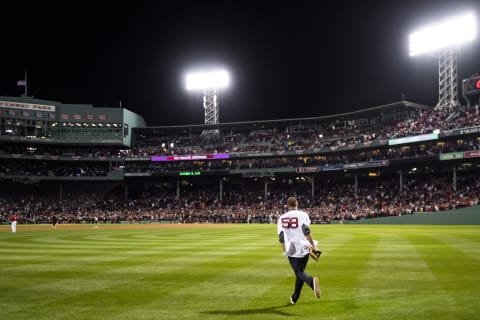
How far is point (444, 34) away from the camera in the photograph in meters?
57.1

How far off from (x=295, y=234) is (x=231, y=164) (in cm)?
6976

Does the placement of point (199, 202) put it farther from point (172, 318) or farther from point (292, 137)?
point (172, 318)

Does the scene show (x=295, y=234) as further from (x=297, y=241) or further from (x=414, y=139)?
(x=414, y=139)

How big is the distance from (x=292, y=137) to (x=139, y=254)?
63.9 metres

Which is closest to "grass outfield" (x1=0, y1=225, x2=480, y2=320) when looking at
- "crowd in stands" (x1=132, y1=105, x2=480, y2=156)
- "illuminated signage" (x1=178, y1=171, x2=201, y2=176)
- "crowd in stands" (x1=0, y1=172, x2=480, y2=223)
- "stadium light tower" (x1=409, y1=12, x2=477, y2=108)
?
"crowd in stands" (x1=0, y1=172, x2=480, y2=223)

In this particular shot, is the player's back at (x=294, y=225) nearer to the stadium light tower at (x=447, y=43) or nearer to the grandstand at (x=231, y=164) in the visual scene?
the grandstand at (x=231, y=164)

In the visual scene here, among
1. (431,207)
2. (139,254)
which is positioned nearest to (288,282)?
(139,254)

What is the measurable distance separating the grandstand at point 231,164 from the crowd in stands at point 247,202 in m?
0.19

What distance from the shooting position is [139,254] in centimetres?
1828

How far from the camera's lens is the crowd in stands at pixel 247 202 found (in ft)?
178

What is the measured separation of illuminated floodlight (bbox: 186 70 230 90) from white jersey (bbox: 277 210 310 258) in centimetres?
6917

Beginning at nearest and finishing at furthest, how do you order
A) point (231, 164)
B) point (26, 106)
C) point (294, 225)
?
point (294, 225) → point (231, 164) → point (26, 106)

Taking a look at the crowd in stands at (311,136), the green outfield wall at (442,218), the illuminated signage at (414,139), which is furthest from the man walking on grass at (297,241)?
the illuminated signage at (414,139)

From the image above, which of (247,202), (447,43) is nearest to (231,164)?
(247,202)
